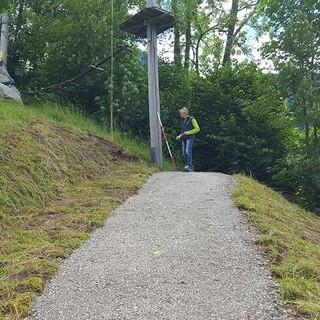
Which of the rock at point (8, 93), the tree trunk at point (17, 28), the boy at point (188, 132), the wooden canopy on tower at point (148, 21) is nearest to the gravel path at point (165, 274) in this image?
the boy at point (188, 132)

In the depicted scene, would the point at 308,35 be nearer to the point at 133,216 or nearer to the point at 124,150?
the point at 124,150

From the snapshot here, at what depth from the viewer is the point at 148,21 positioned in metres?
14.0

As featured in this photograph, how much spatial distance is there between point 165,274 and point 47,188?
4.01m

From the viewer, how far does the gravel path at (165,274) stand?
156 inches

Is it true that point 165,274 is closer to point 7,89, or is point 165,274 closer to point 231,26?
point 7,89

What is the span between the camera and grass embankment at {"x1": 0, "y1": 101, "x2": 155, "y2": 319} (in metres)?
4.89

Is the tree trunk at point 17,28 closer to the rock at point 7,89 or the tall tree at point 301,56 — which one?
the rock at point 7,89

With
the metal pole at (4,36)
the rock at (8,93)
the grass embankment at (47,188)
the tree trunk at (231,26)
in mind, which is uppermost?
the tree trunk at (231,26)

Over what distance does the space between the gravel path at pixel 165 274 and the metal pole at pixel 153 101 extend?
631 centimetres

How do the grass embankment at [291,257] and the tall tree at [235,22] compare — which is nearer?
the grass embankment at [291,257]

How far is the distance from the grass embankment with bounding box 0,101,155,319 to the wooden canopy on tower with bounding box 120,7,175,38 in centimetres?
310

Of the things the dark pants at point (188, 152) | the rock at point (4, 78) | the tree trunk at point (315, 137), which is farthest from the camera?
the tree trunk at point (315, 137)

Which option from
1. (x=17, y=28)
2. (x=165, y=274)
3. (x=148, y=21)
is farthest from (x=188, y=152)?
(x=165, y=274)

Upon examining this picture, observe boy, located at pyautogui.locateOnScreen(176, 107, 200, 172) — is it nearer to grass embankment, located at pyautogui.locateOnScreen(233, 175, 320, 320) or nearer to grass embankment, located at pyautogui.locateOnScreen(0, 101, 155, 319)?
grass embankment, located at pyautogui.locateOnScreen(0, 101, 155, 319)
